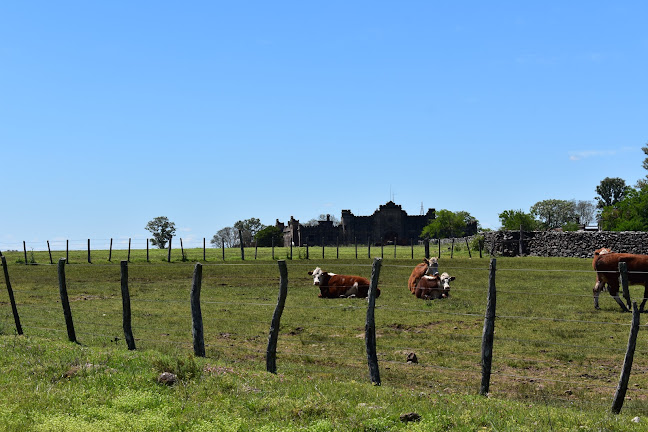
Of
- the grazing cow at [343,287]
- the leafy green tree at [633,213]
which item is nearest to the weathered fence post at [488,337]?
the grazing cow at [343,287]

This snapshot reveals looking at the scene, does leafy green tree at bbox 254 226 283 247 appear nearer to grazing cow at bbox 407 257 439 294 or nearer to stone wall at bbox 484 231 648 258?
stone wall at bbox 484 231 648 258

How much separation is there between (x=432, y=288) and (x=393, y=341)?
7.76 meters

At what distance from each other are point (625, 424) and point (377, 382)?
3410 millimetres

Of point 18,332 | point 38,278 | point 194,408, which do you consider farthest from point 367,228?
point 194,408

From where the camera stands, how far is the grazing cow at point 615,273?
696 inches

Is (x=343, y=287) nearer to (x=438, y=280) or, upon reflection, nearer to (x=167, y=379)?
(x=438, y=280)

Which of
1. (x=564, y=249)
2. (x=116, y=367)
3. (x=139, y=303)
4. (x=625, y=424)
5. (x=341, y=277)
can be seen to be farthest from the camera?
(x=564, y=249)

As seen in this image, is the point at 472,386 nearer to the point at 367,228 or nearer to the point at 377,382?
the point at 377,382

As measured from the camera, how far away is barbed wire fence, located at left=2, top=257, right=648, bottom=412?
950 cm

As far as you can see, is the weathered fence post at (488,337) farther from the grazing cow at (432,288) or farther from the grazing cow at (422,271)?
the grazing cow at (422,271)

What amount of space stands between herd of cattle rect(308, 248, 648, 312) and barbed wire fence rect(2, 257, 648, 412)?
4.51ft

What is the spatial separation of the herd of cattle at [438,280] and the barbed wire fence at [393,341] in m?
1.38

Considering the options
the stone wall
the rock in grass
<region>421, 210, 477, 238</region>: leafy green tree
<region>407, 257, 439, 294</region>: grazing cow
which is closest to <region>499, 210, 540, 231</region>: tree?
<region>421, 210, 477, 238</region>: leafy green tree

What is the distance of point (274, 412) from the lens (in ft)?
22.5
